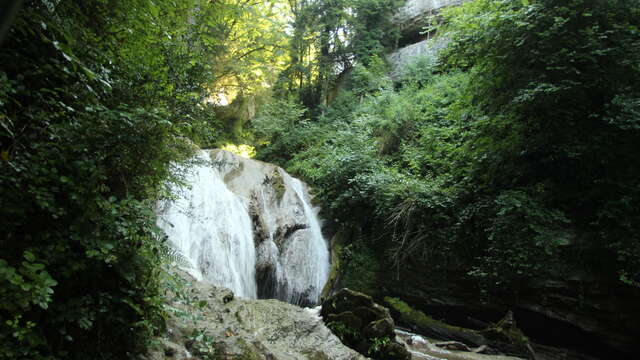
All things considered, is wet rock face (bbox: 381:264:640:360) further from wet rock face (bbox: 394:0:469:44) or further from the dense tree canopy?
wet rock face (bbox: 394:0:469:44)

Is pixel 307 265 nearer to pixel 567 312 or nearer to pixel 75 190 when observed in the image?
pixel 567 312

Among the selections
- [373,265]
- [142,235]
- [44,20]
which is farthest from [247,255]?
[44,20]

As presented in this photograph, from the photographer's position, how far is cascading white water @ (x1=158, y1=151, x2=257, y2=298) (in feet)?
22.8

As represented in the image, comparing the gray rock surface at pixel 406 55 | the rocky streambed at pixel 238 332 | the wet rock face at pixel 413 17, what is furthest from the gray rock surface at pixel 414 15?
the rocky streambed at pixel 238 332

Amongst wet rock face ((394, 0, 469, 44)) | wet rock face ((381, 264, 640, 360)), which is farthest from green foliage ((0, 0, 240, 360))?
wet rock face ((394, 0, 469, 44))

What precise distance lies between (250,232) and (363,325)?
4243mm

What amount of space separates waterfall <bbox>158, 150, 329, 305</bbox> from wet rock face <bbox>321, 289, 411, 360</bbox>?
254 cm

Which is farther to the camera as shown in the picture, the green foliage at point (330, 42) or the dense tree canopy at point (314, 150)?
the green foliage at point (330, 42)

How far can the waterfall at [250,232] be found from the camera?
7199 millimetres

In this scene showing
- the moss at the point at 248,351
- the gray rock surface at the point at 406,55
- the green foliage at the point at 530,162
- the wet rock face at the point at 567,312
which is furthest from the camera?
the gray rock surface at the point at 406,55

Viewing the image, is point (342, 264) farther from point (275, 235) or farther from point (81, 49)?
point (81, 49)

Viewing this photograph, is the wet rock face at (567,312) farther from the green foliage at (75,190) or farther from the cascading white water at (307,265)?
the green foliage at (75,190)

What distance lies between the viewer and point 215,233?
7.71 meters

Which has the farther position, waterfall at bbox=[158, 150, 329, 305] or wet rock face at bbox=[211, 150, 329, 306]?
wet rock face at bbox=[211, 150, 329, 306]
